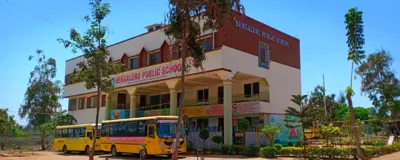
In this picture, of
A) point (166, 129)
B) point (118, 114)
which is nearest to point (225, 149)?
point (166, 129)

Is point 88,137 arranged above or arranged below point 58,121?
below

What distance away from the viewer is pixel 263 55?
2981cm

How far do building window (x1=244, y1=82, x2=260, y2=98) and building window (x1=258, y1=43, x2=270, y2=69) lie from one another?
187 centimetres

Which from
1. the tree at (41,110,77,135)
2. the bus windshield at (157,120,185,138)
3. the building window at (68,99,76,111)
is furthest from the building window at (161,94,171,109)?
the bus windshield at (157,120,185,138)

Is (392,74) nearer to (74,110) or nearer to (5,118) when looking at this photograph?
(74,110)

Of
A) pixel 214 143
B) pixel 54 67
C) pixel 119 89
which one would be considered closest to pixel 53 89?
pixel 54 67

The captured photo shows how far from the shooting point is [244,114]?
29.0 m

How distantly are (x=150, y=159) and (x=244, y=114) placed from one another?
9.13 meters

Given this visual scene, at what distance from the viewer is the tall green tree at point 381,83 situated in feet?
116

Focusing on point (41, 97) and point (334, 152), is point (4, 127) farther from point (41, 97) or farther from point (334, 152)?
point (334, 152)

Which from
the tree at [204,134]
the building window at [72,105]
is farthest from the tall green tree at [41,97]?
the tree at [204,134]

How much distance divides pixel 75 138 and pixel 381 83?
29484 mm

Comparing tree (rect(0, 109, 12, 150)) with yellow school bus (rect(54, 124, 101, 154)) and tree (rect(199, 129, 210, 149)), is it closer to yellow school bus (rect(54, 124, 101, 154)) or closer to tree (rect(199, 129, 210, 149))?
yellow school bus (rect(54, 124, 101, 154))

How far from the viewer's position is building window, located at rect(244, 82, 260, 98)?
3048 centimetres
